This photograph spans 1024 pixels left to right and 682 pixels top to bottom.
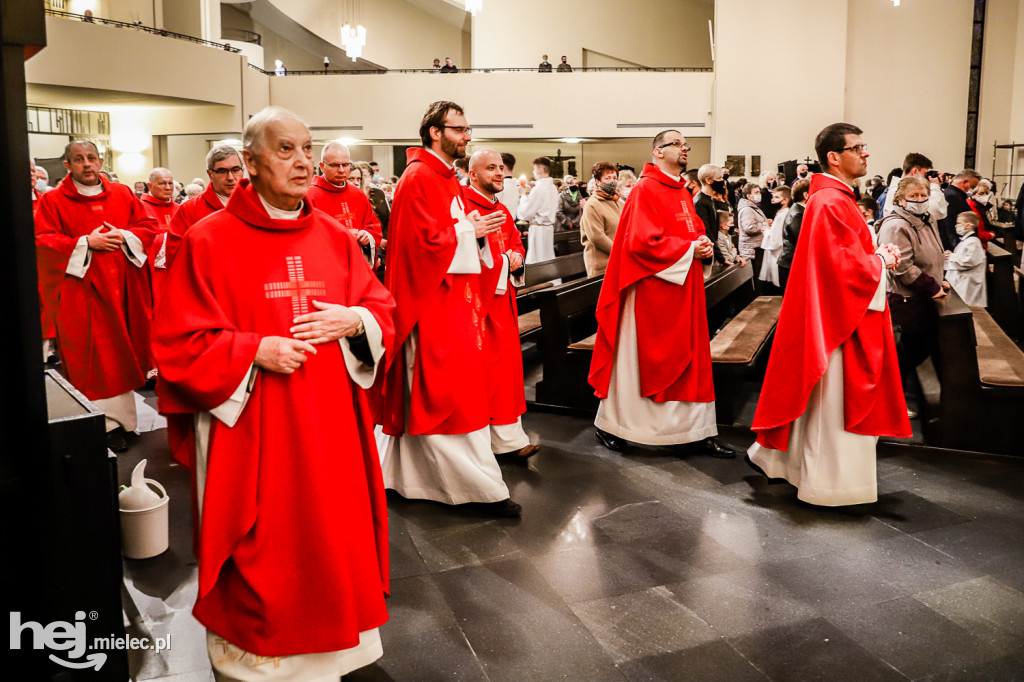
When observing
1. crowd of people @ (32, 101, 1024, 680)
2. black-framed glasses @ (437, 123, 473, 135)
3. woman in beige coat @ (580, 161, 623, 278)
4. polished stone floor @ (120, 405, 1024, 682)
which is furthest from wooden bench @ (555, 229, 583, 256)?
black-framed glasses @ (437, 123, 473, 135)

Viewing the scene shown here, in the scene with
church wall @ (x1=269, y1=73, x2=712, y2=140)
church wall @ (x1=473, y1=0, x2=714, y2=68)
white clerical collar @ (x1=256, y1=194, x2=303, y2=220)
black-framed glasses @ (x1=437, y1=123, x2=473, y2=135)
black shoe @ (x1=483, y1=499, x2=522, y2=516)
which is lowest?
black shoe @ (x1=483, y1=499, x2=522, y2=516)

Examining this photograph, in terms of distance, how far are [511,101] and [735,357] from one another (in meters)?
14.6

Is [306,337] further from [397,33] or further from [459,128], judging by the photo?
[397,33]

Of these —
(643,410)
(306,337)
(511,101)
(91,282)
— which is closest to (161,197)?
(91,282)

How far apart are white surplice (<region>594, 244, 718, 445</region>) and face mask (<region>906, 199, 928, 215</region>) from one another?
1856 mm

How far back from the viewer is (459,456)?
12.8 feet

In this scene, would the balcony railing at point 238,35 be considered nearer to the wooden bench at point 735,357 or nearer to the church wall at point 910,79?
the church wall at point 910,79

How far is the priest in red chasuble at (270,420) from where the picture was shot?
7.29 feet

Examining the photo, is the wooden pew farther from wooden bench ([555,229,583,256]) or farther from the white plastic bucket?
the white plastic bucket

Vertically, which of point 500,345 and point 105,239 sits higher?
point 105,239

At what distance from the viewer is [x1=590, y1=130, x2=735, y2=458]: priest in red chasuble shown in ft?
15.4

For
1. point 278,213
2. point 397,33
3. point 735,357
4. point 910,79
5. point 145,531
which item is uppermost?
point 397,33

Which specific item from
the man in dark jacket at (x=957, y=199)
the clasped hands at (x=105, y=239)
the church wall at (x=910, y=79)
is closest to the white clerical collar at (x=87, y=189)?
the clasped hands at (x=105, y=239)

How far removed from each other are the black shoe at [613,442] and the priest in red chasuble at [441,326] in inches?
46.8
